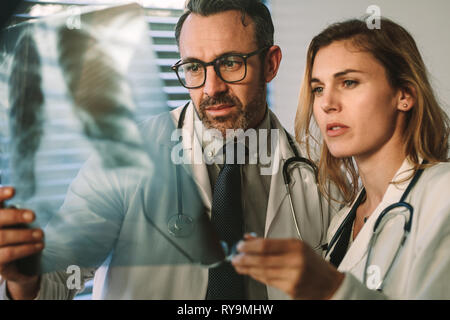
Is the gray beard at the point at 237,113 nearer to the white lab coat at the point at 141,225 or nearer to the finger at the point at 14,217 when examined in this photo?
the white lab coat at the point at 141,225

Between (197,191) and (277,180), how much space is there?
15 centimetres

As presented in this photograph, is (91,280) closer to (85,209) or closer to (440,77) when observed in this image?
(85,209)

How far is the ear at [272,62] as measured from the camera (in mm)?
726

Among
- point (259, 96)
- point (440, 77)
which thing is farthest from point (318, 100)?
point (440, 77)

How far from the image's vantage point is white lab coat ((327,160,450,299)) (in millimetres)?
526

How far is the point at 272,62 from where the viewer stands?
Result: 2.42ft

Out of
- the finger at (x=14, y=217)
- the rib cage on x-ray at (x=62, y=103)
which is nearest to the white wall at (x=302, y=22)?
the rib cage on x-ray at (x=62, y=103)

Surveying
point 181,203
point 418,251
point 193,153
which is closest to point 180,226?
Result: point 181,203

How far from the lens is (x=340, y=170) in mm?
775

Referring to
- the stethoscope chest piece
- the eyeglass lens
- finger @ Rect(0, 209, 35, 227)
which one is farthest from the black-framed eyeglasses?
finger @ Rect(0, 209, 35, 227)

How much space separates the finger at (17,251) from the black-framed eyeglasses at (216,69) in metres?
0.36

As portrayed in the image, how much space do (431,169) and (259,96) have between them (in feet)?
1.06

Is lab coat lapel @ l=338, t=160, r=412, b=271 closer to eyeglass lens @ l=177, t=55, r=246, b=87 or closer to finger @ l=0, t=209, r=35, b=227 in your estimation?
eyeglass lens @ l=177, t=55, r=246, b=87

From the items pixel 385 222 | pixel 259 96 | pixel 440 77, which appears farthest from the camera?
pixel 440 77
